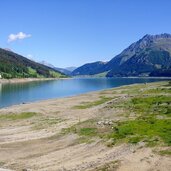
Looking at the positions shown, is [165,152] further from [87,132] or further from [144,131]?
[87,132]

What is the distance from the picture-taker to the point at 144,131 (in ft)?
186

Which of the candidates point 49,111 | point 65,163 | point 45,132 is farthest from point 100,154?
point 49,111

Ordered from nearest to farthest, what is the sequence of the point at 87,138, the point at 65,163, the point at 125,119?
the point at 65,163 → the point at 87,138 → the point at 125,119

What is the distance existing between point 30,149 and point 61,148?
14.0 feet

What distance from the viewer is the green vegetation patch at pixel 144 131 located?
52188 millimetres

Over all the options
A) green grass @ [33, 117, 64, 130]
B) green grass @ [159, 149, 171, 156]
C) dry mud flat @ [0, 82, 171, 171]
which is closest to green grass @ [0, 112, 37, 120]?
dry mud flat @ [0, 82, 171, 171]

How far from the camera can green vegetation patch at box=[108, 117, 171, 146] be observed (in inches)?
2055

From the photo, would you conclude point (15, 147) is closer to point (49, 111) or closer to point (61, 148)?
point (61, 148)

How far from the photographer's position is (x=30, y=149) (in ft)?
175

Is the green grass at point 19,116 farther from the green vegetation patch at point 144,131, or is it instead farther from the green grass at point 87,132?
the green vegetation patch at point 144,131

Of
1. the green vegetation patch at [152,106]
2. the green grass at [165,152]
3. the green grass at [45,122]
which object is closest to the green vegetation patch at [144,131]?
the green grass at [165,152]

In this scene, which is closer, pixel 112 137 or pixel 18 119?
pixel 112 137

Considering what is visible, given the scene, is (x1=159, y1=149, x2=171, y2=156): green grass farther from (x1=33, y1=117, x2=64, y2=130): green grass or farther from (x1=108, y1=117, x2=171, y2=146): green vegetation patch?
(x1=33, y1=117, x2=64, y2=130): green grass

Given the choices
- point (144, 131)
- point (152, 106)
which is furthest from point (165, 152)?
point (152, 106)
